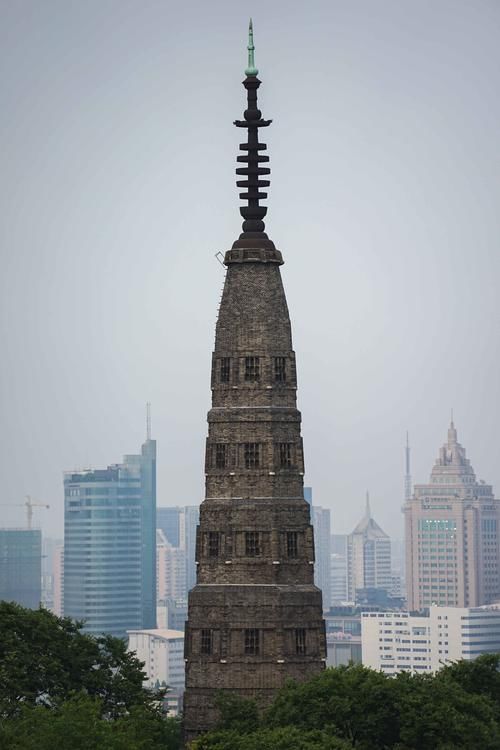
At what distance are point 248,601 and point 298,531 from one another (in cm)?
378

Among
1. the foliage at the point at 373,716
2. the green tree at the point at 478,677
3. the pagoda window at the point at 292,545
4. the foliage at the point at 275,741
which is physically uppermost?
the pagoda window at the point at 292,545

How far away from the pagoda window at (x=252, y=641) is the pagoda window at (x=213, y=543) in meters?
3.73

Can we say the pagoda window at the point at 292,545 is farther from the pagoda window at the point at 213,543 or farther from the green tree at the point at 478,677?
the green tree at the point at 478,677

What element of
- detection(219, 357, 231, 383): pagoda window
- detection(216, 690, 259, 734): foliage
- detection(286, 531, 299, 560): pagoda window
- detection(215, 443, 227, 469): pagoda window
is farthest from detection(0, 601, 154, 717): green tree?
detection(219, 357, 231, 383): pagoda window

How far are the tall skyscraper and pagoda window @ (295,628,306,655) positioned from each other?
0.14 feet

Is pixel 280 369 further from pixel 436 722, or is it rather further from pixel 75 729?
pixel 75 729

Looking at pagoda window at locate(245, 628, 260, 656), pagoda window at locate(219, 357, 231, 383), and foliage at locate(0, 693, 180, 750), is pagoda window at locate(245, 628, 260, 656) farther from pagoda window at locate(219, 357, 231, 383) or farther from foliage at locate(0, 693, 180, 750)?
pagoda window at locate(219, 357, 231, 383)

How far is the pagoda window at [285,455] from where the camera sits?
11875 cm

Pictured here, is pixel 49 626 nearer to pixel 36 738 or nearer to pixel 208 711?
pixel 208 711

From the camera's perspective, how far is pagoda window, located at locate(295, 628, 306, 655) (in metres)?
117

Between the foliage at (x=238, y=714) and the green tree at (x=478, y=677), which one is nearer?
the foliage at (x=238, y=714)

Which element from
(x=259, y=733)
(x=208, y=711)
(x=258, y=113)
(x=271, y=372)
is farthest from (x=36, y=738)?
(x=258, y=113)

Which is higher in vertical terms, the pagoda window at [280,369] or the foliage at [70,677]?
the pagoda window at [280,369]

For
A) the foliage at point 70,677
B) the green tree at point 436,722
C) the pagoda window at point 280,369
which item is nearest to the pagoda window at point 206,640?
the foliage at point 70,677
